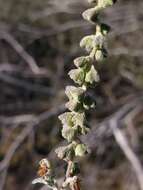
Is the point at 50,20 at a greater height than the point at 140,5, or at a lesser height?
greater

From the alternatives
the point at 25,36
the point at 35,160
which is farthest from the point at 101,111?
the point at 25,36

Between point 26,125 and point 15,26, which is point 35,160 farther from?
point 15,26

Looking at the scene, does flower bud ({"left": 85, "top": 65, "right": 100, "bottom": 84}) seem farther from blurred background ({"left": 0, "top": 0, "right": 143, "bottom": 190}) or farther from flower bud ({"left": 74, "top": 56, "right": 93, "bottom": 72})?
blurred background ({"left": 0, "top": 0, "right": 143, "bottom": 190})

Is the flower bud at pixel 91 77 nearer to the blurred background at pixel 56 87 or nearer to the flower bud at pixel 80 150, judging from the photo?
the flower bud at pixel 80 150

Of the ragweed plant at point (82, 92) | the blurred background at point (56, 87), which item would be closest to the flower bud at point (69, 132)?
the ragweed plant at point (82, 92)

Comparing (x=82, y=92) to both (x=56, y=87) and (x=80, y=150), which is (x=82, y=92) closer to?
(x=80, y=150)
